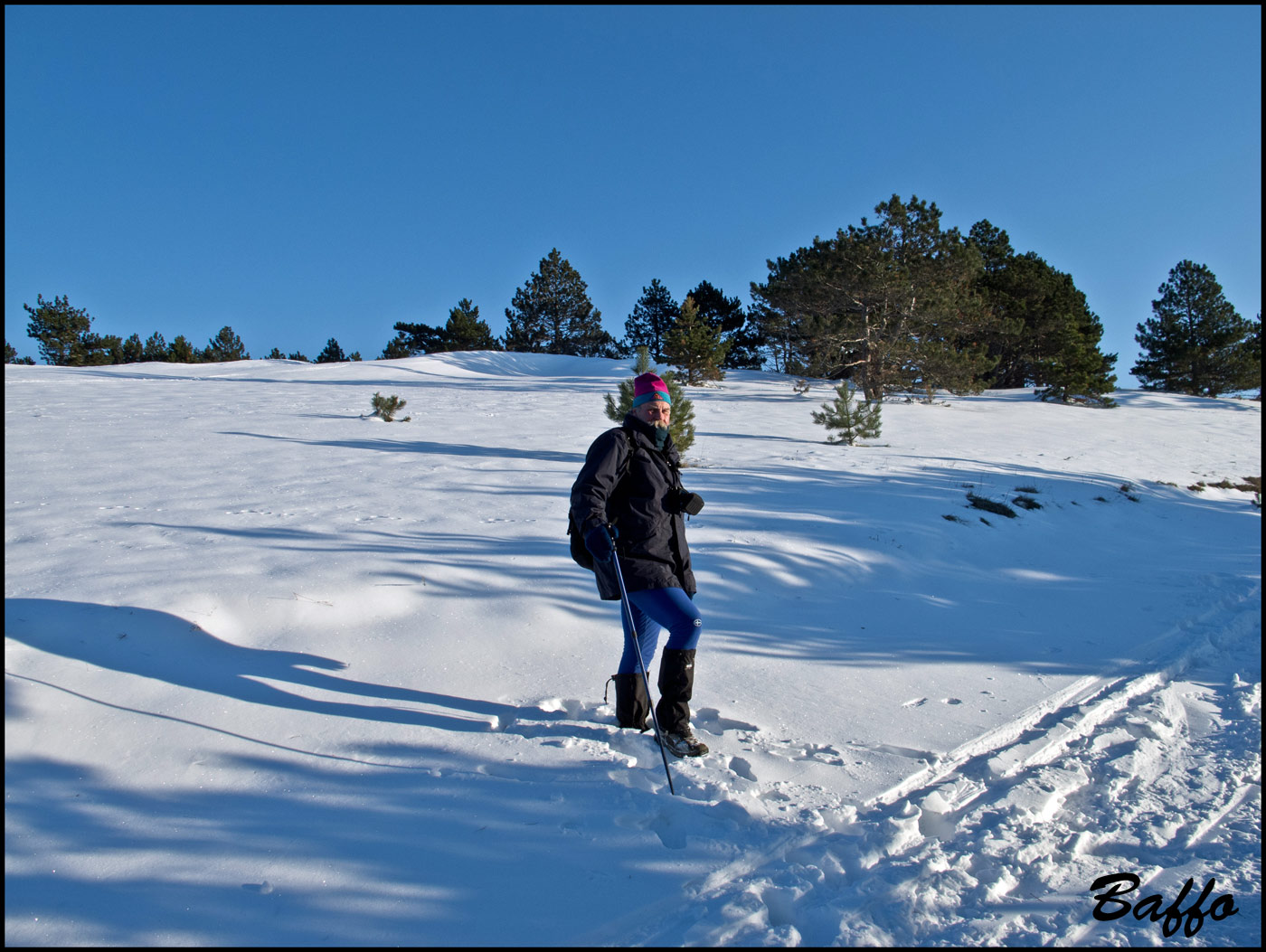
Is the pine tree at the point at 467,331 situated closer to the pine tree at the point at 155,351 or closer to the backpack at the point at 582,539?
the pine tree at the point at 155,351

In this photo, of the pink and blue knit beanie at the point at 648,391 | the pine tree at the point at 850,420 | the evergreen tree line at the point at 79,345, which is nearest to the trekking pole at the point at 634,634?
the pink and blue knit beanie at the point at 648,391

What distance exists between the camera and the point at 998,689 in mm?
4105

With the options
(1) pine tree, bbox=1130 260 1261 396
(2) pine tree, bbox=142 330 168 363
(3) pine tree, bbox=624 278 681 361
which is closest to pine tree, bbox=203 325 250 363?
(2) pine tree, bbox=142 330 168 363

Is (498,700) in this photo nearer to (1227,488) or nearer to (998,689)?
(998,689)

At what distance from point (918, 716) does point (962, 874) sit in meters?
1.36

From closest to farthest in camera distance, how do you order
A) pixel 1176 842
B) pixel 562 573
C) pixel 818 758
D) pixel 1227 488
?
pixel 1176 842 < pixel 818 758 < pixel 562 573 < pixel 1227 488

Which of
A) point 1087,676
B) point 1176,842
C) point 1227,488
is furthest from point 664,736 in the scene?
point 1227,488

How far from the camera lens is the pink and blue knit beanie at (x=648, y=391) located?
3538 mm

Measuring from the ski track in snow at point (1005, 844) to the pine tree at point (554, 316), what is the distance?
147 feet

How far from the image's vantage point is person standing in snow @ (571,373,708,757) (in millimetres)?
3209

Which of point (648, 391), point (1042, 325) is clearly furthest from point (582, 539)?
point (1042, 325)

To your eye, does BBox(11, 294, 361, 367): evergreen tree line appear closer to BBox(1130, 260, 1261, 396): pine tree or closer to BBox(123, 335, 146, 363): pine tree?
BBox(123, 335, 146, 363): pine tree

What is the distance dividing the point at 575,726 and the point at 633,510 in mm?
1153

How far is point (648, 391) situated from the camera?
3572mm
